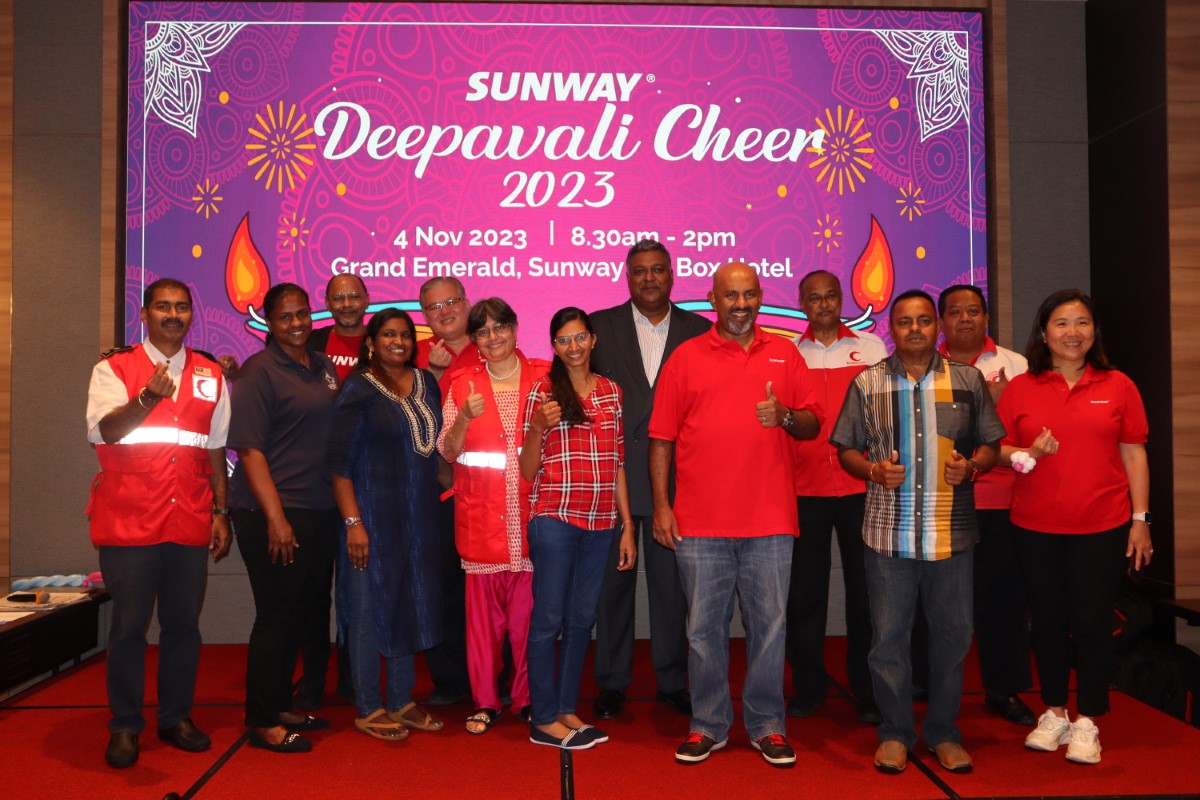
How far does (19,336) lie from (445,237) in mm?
2350

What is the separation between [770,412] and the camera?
3.12 metres

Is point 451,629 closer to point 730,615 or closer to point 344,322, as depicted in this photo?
point 730,615

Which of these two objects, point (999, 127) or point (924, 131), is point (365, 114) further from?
point (999, 127)

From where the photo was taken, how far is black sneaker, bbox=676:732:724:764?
129 inches

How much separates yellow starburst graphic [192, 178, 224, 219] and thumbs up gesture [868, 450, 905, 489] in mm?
3828

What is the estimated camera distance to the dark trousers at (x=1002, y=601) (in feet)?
12.4

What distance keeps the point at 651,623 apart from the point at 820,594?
700 millimetres

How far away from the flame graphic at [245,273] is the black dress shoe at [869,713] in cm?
365

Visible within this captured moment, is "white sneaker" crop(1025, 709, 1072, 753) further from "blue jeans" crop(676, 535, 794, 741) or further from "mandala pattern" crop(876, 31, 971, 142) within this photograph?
"mandala pattern" crop(876, 31, 971, 142)

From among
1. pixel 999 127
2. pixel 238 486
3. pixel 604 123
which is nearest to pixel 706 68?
pixel 604 123

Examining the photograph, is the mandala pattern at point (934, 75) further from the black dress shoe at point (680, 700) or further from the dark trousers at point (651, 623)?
A: the black dress shoe at point (680, 700)

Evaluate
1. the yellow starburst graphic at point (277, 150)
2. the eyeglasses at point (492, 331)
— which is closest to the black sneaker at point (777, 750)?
the eyeglasses at point (492, 331)

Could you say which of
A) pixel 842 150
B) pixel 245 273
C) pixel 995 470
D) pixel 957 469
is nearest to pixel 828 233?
pixel 842 150

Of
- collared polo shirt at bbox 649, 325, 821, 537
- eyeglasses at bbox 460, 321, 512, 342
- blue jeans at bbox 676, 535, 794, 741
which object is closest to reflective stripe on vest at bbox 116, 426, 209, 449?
eyeglasses at bbox 460, 321, 512, 342
